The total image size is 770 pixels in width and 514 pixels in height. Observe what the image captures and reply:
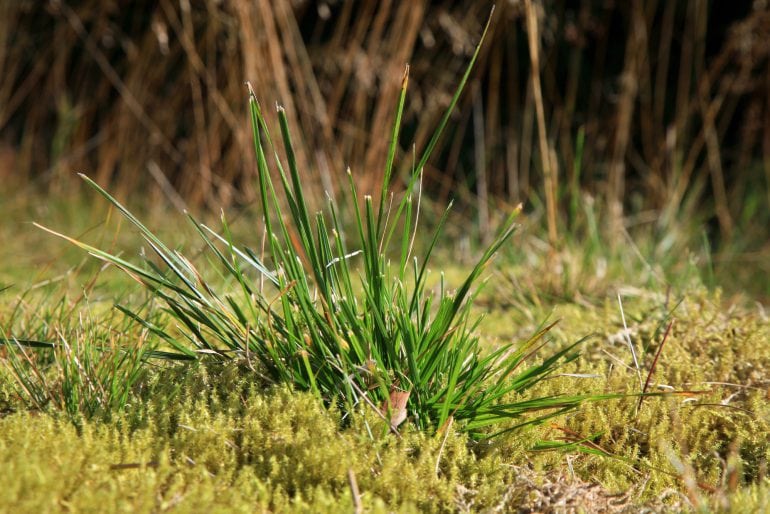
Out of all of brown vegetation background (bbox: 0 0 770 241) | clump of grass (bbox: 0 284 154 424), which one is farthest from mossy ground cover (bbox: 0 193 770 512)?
brown vegetation background (bbox: 0 0 770 241)

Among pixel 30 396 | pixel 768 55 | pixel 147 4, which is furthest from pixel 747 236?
pixel 147 4

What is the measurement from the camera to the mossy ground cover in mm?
1078

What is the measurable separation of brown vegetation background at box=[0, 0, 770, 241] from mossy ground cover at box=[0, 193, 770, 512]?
5.31ft

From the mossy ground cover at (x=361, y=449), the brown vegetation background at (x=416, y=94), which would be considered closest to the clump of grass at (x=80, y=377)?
the mossy ground cover at (x=361, y=449)

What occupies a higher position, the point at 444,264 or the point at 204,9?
the point at 204,9

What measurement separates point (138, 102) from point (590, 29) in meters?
2.35

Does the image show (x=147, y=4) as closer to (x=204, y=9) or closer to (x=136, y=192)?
(x=204, y=9)

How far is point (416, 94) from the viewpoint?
12.5 ft

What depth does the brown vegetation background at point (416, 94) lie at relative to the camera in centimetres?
335

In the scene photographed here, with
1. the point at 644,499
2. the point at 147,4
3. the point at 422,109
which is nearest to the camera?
the point at 644,499

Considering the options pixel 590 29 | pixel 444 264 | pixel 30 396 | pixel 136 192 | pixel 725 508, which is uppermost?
pixel 590 29

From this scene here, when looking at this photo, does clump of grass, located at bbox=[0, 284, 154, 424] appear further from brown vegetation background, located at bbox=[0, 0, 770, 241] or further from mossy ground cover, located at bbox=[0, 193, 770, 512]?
brown vegetation background, located at bbox=[0, 0, 770, 241]

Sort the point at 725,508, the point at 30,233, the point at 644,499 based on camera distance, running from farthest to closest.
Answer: the point at 30,233 < the point at 644,499 < the point at 725,508

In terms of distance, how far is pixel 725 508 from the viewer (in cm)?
109
